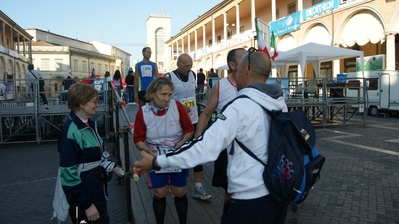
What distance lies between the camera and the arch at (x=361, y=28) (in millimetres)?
18203

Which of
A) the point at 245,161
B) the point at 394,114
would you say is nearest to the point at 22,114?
the point at 245,161

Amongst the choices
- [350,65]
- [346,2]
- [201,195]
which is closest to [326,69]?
[350,65]

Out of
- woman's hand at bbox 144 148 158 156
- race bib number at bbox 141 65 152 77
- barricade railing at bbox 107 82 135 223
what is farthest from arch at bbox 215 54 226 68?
woman's hand at bbox 144 148 158 156

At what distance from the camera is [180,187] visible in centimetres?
321

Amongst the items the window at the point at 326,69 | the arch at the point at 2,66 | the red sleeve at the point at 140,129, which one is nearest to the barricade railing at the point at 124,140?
the red sleeve at the point at 140,129

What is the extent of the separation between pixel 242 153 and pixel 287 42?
2602cm

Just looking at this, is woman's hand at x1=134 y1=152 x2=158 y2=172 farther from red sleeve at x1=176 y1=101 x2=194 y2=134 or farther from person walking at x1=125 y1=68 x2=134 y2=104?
person walking at x1=125 y1=68 x2=134 y2=104

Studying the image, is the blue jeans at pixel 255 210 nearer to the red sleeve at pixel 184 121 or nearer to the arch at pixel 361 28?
the red sleeve at pixel 184 121

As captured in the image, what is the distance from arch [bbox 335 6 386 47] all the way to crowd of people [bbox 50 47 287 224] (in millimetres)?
17794

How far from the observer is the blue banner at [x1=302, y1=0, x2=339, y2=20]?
20.5 meters

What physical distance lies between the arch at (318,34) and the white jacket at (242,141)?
71.1 ft

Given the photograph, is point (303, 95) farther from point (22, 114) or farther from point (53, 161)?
point (22, 114)

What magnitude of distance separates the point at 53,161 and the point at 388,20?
17.4 m

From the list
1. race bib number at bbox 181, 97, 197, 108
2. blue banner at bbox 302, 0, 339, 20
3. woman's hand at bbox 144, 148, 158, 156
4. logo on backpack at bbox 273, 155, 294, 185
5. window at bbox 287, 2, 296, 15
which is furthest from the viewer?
window at bbox 287, 2, 296, 15
